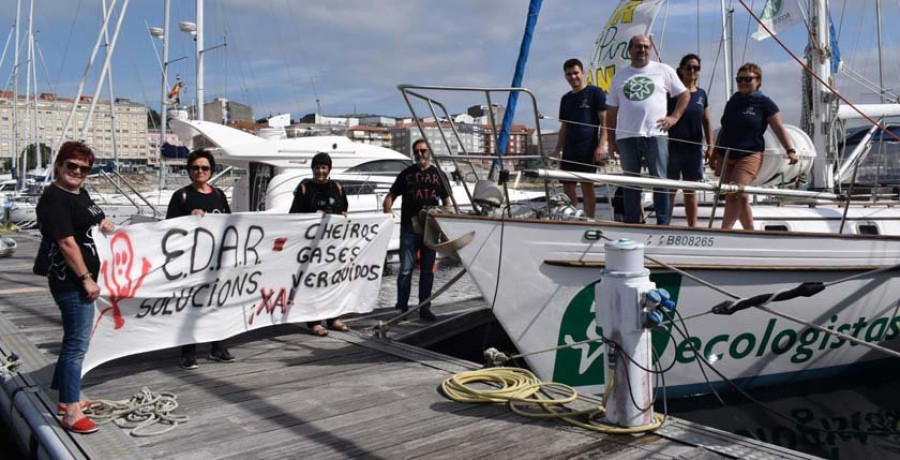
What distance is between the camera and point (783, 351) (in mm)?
6426

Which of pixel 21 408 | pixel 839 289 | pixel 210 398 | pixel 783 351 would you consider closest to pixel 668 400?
pixel 783 351

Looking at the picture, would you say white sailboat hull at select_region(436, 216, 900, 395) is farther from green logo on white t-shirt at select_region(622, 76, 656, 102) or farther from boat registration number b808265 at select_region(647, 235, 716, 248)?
green logo on white t-shirt at select_region(622, 76, 656, 102)

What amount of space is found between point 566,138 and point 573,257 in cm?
206

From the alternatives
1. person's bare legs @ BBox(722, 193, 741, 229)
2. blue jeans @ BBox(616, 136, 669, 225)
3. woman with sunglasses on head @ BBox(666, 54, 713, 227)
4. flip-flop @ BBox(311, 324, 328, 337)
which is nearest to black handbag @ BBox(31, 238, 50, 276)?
flip-flop @ BBox(311, 324, 328, 337)

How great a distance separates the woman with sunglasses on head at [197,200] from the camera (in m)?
5.51

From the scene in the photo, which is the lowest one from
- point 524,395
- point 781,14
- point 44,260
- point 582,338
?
point 524,395

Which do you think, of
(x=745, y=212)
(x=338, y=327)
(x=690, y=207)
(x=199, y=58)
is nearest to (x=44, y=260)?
(x=338, y=327)

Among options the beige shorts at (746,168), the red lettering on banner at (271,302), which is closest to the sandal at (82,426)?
the red lettering on banner at (271,302)

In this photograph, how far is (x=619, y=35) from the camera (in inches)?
348

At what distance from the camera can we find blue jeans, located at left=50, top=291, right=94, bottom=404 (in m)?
4.10

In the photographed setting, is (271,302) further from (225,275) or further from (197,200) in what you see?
(197,200)

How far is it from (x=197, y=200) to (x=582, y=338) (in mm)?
3201

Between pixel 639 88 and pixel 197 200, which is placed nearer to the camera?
pixel 197 200

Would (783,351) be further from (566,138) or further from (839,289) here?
(566,138)
